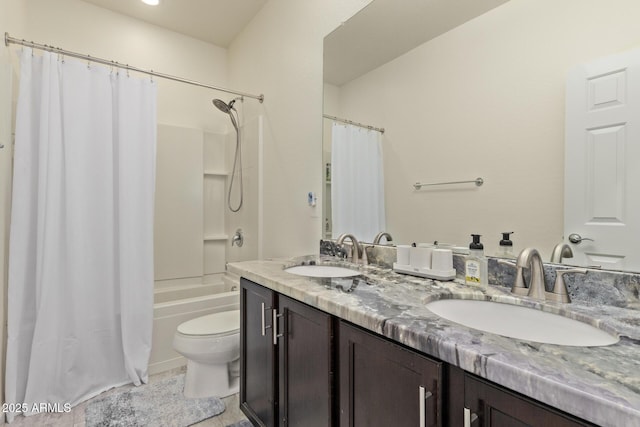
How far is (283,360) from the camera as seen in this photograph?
4.06 ft

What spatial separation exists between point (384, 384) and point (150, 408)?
63.2 inches

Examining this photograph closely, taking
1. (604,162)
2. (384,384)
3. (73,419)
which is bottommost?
(73,419)

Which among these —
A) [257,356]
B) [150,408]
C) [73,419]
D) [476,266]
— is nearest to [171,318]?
[150,408]

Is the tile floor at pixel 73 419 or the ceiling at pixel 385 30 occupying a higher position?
the ceiling at pixel 385 30

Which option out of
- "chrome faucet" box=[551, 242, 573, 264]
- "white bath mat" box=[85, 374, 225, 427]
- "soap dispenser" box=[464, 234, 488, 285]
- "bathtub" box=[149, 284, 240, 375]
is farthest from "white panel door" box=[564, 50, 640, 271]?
"bathtub" box=[149, 284, 240, 375]

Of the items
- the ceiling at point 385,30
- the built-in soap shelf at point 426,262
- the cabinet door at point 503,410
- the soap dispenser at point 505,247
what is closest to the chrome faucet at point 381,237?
the built-in soap shelf at point 426,262

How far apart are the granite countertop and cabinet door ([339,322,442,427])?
0.05 metres

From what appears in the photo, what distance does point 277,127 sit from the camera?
2.34 meters

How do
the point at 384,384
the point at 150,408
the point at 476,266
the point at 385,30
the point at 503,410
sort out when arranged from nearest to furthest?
1. the point at 503,410
2. the point at 384,384
3. the point at 476,266
4. the point at 385,30
5. the point at 150,408

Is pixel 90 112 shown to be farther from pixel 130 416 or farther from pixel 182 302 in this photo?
pixel 130 416

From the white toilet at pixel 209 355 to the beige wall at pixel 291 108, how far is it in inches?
26.2

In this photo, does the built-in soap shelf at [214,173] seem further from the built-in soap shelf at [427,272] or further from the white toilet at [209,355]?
the built-in soap shelf at [427,272]

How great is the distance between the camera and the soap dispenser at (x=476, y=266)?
3.55 ft

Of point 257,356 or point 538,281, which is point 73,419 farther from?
point 538,281
